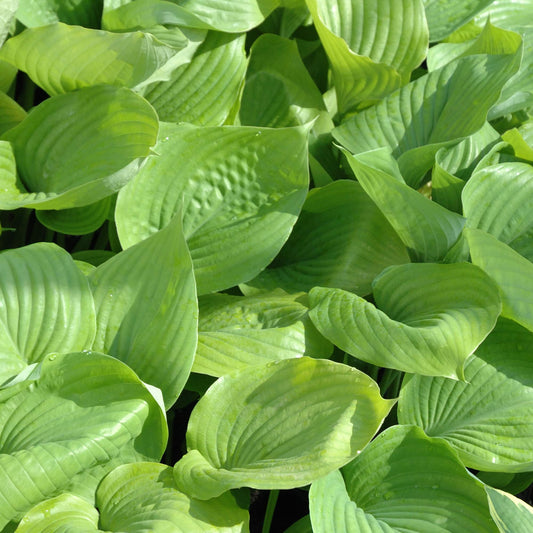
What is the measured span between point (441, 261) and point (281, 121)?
0.41m

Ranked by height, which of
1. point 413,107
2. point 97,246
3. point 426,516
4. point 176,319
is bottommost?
point 426,516

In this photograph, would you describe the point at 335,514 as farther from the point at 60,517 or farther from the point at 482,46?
the point at 482,46

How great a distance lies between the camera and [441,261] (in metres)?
1.19

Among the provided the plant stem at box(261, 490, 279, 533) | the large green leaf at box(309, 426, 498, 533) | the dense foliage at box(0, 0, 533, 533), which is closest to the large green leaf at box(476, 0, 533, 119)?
the dense foliage at box(0, 0, 533, 533)

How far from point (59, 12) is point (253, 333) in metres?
0.65

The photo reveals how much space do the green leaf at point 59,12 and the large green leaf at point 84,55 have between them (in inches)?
3.2

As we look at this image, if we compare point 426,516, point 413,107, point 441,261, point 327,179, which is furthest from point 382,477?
point 413,107

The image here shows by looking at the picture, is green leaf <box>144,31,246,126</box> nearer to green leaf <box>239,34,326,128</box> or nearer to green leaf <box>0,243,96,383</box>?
green leaf <box>239,34,326,128</box>

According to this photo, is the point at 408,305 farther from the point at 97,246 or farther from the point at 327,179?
the point at 97,246

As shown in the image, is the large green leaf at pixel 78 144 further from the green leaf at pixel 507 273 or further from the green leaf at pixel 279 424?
the green leaf at pixel 507 273

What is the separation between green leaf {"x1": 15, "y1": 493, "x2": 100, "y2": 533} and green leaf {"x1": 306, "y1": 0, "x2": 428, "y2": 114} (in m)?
0.85

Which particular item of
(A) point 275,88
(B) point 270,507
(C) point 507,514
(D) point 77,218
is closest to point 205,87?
(A) point 275,88

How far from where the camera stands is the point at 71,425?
88 cm

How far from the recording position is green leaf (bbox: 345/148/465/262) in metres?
1.09
